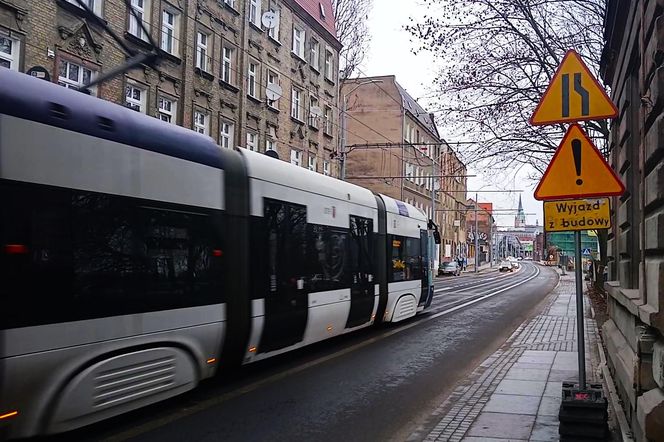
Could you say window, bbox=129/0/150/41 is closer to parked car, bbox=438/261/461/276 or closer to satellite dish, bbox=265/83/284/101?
satellite dish, bbox=265/83/284/101

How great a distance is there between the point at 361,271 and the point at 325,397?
15.1ft

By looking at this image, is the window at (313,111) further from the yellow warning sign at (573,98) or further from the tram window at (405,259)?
the yellow warning sign at (573,98)

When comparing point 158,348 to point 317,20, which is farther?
point 317,20

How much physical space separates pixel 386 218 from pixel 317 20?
21.2m

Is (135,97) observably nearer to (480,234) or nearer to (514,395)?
(514,395)

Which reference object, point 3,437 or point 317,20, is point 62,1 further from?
point 317,20

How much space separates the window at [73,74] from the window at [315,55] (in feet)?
54.0

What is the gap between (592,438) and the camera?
514 cm

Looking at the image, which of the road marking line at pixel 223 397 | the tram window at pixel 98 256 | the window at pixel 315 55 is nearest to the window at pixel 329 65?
the window at pixel 315 55

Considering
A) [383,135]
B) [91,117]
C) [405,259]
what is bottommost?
[405,259]

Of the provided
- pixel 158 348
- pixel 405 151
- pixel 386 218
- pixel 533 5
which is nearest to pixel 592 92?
pixel 158 348

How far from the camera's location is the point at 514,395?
7.45 metres

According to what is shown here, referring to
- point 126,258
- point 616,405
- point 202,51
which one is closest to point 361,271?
point 616,405

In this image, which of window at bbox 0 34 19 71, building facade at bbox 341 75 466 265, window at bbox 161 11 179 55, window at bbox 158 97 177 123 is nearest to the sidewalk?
window at bbox 0 34 19 71
